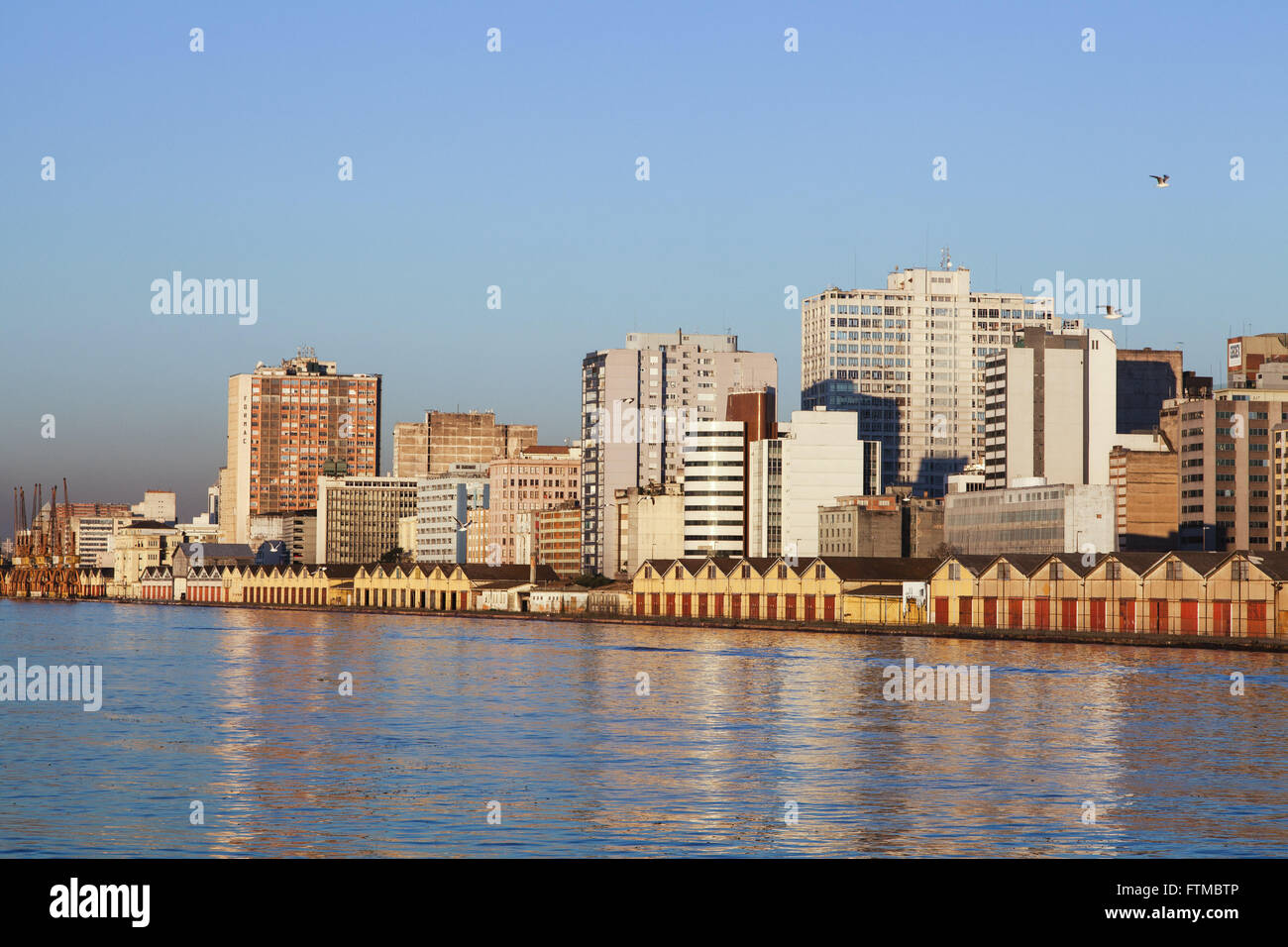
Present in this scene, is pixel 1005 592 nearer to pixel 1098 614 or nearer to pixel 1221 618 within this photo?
pixel 1098 614

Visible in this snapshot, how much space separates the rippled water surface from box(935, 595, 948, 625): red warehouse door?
46.0 metres

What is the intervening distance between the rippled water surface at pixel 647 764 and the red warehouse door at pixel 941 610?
46.0 metres

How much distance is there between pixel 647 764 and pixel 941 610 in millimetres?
99274

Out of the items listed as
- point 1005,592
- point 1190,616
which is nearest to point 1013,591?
point 1005,592

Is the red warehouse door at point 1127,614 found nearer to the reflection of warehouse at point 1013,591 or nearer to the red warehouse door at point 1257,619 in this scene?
the reflection of warehouse at point 1013,591

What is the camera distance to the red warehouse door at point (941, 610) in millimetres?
142250

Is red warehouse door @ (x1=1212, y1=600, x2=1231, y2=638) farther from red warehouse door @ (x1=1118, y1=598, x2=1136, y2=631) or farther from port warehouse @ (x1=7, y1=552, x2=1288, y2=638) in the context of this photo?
red warehouse door @ (x1=1118, y1=598, x2=1136, y2=631)

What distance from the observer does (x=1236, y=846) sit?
32938mm

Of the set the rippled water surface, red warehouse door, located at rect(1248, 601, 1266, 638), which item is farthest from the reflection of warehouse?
the rippled water surface

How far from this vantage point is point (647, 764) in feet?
153

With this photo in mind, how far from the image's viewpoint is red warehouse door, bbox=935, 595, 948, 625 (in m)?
142

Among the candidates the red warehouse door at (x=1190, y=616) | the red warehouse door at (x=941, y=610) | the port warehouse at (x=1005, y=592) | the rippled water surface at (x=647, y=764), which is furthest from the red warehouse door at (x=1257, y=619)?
the red warehouse door at (x=941, y=610)
